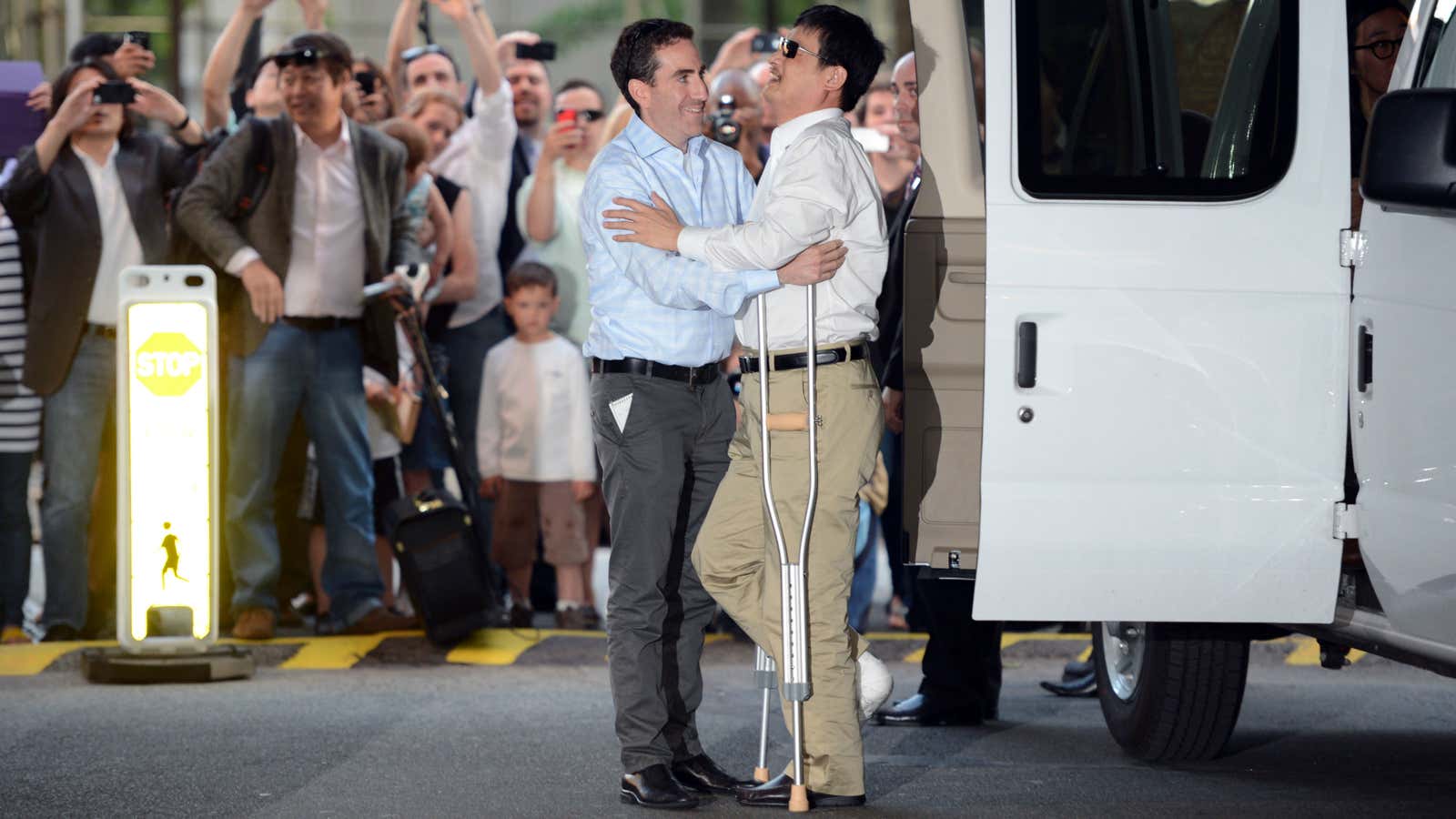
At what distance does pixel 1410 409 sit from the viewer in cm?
474

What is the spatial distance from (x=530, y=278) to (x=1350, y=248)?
458 cm

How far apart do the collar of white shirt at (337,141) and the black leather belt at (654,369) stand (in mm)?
3513

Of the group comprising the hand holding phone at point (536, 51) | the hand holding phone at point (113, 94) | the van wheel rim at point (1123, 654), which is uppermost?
the hand holding phone at point (536, 51)

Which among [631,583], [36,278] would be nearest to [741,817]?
[631,583]

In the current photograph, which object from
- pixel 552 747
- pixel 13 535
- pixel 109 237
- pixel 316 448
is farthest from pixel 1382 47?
pixel 13 535

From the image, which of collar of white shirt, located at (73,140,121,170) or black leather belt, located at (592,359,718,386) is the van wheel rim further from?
collar of white shirt, located at (73,140,121,170)

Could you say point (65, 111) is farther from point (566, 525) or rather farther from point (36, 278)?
point (566, 525)

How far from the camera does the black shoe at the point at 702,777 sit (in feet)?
18.4

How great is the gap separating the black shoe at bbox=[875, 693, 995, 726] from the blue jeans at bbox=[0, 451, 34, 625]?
12.1ft

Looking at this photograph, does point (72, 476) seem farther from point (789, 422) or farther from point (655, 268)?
point (789, 422)

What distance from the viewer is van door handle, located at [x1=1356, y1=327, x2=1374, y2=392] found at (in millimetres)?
4969

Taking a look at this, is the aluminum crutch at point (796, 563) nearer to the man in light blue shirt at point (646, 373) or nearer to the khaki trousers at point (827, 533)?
the khaki trousers at point (827, 533)

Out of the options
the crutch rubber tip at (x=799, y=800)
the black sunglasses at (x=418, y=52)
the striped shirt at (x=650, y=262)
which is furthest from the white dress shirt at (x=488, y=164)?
the crutch rubber tip at (x=799, y=800)

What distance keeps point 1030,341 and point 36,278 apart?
192 inches
